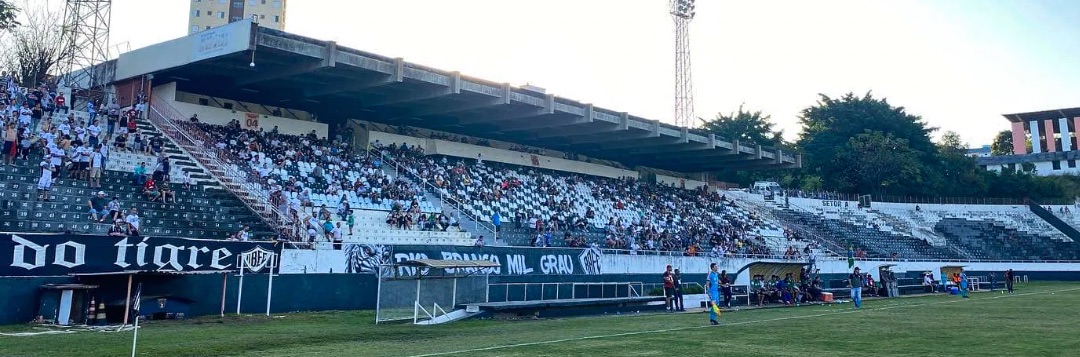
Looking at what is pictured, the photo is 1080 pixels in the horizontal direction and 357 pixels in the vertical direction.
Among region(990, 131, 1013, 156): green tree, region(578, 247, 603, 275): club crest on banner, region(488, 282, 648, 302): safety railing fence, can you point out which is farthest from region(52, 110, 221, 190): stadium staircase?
region(990, 131, 1013, 156): green tree

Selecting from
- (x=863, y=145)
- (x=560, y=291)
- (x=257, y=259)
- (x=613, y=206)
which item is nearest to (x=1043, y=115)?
(x=863, y=145)

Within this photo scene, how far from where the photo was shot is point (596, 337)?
14.4m

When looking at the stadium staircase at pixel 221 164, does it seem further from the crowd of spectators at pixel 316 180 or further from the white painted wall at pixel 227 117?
the white painted wall at pixel 227 117

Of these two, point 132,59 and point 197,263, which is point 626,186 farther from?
point 197,263

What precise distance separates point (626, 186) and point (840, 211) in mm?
18610

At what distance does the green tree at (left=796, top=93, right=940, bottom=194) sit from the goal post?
57374 mm

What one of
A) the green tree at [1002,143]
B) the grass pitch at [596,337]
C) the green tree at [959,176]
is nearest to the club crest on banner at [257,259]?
the grass pitch at [596,337]

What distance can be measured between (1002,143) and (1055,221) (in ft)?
186

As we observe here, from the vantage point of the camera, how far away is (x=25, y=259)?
1733 centimetres

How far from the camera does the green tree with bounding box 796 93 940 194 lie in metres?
70.0

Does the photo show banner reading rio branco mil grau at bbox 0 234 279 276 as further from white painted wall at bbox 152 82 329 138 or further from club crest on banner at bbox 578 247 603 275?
white painted wall at bbox 152 82 329 138

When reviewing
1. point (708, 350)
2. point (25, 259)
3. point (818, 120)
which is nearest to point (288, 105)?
point (25, 259)

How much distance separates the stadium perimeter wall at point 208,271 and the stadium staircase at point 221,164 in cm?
342

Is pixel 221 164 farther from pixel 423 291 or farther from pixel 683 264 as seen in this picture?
pixel 683 264
